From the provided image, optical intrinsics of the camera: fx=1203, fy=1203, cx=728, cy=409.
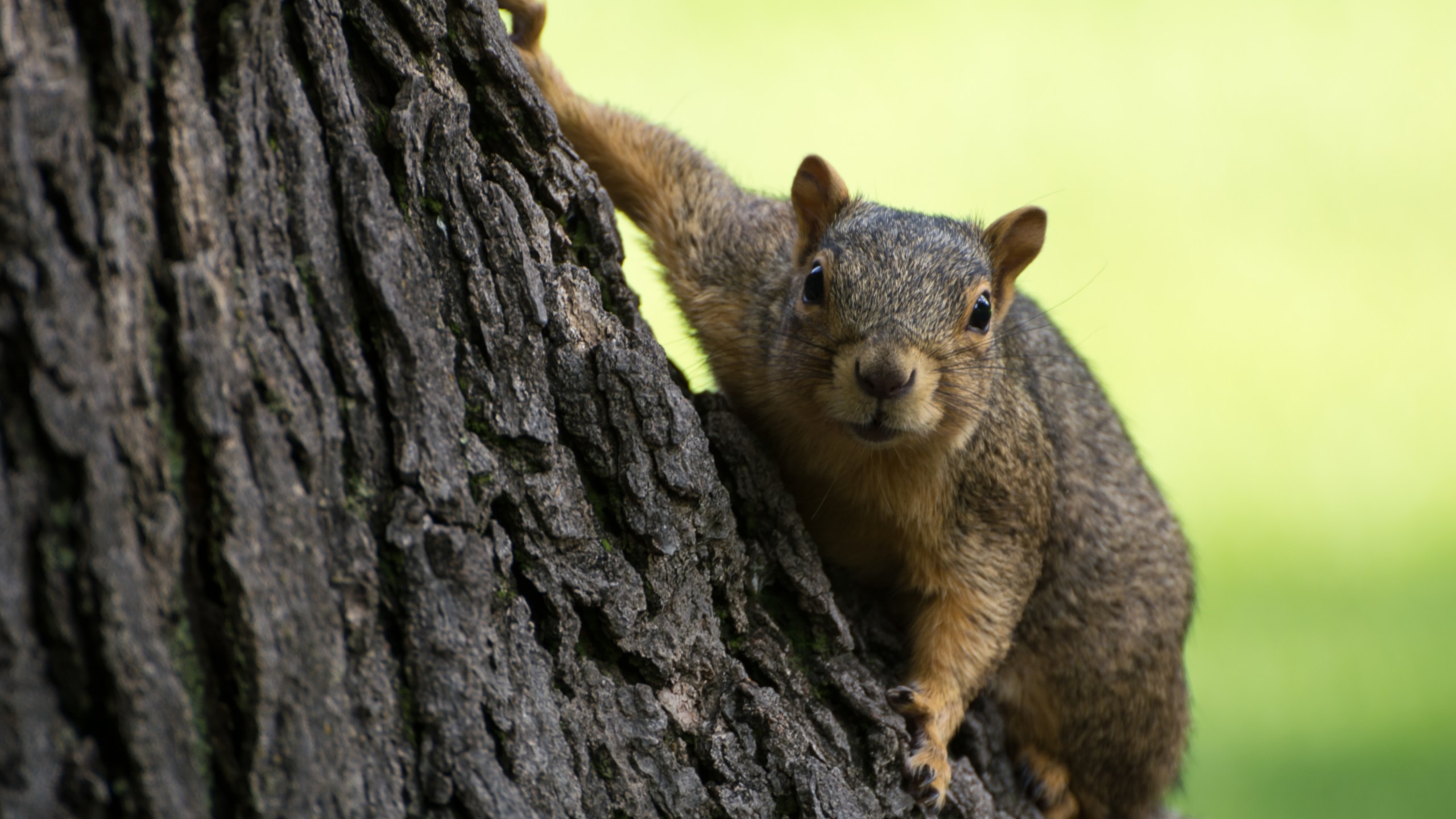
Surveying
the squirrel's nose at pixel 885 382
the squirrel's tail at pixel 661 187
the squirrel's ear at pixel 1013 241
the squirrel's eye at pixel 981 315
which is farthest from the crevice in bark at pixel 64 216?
the squirrel's ear at pixel 1013 241

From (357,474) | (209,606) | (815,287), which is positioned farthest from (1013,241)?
(209,606)

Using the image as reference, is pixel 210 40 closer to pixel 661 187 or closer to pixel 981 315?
pixel 661 187

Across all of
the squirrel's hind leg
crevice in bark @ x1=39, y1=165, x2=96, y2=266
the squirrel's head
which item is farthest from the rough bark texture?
the squirrel's hind leg

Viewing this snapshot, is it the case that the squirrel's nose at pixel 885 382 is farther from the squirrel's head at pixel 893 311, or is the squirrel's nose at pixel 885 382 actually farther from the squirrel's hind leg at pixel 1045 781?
the squirrel's hind leg at pixel 1045 781

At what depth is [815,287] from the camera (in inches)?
115

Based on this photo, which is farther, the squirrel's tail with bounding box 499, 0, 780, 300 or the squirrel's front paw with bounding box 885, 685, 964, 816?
the squirrel's tail with bounding box 499, 0, 780, 300

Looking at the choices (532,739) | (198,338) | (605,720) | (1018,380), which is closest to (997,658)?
(1018,380)

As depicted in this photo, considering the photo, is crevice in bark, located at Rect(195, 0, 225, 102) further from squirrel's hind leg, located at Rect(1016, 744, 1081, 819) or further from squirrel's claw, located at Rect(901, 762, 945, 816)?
squirrel's hind leg, located at Rect(1016, 744, 1081, 819)

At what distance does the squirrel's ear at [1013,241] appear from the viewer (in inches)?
126

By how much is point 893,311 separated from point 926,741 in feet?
3.24

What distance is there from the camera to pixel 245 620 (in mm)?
1596

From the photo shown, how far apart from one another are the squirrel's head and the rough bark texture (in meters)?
0.30

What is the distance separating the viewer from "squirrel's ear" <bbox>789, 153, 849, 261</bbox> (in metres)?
3.16

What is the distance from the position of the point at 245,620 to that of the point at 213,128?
0.67 metres
